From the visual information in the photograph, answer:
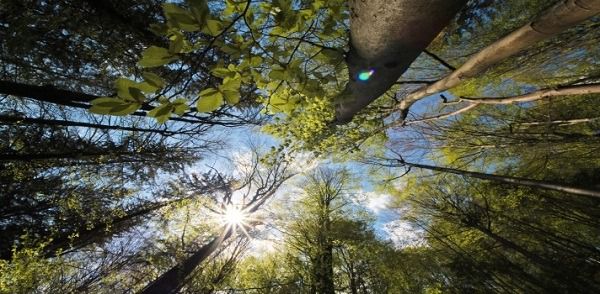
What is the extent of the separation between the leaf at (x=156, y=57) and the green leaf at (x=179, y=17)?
7 cm

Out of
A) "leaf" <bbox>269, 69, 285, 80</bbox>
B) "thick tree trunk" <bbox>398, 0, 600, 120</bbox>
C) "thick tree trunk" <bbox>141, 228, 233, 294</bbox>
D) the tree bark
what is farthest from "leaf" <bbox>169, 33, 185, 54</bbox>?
"thick tree trunk" <bbox>141, 228, 233, 294</bbox>

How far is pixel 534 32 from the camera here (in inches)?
51.8

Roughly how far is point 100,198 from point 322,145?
26.9 ft

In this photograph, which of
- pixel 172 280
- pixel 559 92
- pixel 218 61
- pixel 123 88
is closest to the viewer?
pixel 123 88

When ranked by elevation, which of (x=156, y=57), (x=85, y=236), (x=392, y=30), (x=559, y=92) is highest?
(x=392, y=30)

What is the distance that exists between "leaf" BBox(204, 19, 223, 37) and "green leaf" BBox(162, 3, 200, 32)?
3cm

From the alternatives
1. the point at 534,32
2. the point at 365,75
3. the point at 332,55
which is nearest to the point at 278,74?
the point at 332,55

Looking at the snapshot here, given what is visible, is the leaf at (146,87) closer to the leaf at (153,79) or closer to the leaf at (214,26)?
the leaf at (153,79)

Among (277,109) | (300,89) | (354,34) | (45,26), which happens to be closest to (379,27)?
(354,34)

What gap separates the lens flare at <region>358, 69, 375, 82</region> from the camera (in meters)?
1.56

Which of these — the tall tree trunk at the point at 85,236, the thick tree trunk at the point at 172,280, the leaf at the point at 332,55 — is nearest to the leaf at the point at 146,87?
the leaf at the point at 332,55

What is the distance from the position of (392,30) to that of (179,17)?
2.68ft

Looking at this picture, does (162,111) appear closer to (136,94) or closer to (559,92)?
(136,94)

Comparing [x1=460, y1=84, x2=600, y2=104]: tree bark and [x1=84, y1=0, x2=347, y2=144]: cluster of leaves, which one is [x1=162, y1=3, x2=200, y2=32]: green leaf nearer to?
[x1=84, y1=0, x2=347, y2=144]: cluster of leaves
